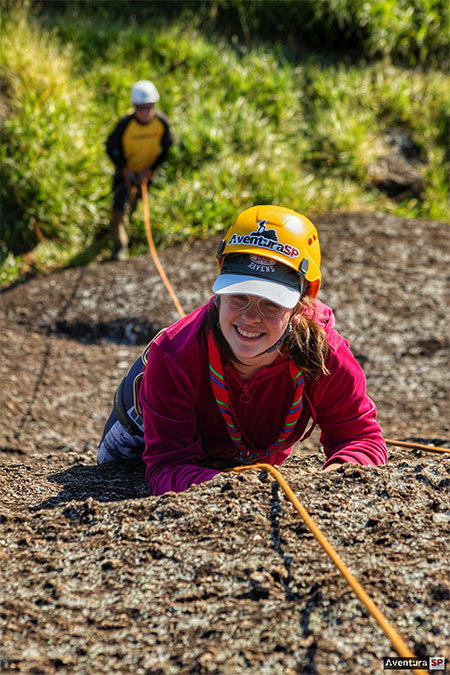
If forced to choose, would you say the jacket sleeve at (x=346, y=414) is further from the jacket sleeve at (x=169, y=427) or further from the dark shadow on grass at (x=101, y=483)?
the dark shadow on grass at (x=101, y=483)

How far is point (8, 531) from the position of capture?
243 centimetres

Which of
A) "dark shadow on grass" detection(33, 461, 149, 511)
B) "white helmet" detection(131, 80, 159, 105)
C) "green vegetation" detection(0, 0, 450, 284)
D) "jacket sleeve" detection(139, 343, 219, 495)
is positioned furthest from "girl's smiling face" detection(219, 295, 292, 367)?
"green vegetation" detection(0, 0, 450, 284)

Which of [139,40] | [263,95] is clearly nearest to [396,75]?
[263,95]

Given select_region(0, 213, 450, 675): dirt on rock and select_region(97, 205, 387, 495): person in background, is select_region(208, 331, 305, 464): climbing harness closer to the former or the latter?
select_region(97, 205, 387, 495): person in background

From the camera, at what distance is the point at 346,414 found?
2.67 meters

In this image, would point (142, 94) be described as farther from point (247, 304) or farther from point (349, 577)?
point (349, 577)

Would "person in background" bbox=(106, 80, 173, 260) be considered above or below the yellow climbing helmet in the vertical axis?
above

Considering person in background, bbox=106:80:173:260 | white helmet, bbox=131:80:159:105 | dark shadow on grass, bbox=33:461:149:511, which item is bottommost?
dark shadow on grass, bbox=33:461:149:511

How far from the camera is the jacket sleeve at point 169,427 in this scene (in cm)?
247

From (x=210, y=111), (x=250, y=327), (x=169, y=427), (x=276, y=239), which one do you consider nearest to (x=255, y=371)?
(x=250, y=327)

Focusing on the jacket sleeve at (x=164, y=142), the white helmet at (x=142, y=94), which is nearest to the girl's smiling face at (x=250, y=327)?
the white helmet at (x=142, y=94)

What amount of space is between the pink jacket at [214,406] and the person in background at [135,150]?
17.2ft

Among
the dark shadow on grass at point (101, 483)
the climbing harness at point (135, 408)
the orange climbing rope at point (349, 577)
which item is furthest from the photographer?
the climbing harness at point (135, 408)

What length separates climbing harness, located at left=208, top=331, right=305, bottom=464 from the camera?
8.11ft
